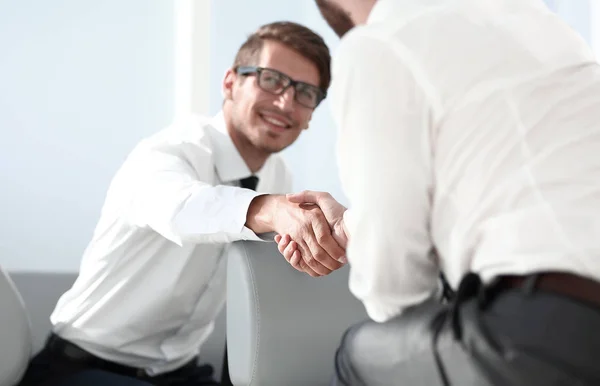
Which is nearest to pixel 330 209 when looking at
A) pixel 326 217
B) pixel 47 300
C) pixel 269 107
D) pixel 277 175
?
pixel 326 217

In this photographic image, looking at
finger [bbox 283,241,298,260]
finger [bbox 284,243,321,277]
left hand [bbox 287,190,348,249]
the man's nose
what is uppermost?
the man's nose

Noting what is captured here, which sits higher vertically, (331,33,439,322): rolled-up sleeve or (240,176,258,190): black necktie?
(331,33,439,322): rolled-up sleeve

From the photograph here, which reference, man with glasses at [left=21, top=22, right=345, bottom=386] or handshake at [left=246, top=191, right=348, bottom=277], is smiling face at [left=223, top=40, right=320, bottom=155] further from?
handshake at [left=246, top=191, right=348, bottom=277]

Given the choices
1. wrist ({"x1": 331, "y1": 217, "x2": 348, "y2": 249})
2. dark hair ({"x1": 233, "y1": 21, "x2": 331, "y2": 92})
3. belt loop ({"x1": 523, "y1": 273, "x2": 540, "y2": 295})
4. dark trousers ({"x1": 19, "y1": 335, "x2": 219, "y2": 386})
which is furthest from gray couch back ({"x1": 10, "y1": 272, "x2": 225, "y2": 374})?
belt loop ({"x1": 523, "y1": 273, "x2": 540, "y2": 295})

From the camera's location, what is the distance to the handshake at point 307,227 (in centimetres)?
146

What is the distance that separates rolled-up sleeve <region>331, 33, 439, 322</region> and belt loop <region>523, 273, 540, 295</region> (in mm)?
154

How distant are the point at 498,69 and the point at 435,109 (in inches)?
3.8

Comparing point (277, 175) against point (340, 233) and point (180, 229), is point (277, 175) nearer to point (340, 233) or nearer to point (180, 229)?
point (180, 229)

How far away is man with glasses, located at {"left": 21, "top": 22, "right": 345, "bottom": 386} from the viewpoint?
170 cm

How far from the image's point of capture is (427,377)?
0.85m

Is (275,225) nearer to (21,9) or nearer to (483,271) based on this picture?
(483,271)

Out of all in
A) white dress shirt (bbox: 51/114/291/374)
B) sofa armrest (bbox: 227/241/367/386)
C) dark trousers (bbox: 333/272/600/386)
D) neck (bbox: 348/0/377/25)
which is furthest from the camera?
white dress shirt (bbox: 51/114/291/374)

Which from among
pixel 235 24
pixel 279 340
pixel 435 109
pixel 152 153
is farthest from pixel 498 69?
pixel 235 24

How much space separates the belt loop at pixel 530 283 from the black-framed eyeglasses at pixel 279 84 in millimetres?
1608
